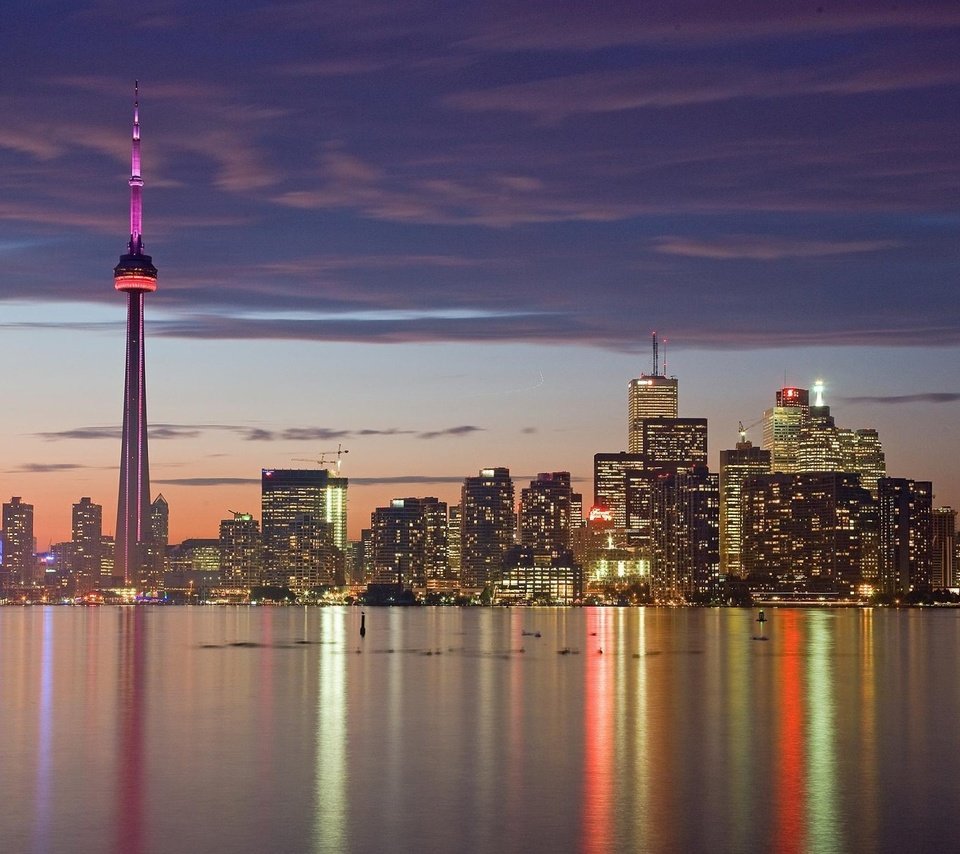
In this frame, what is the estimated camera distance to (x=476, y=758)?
63250 mm

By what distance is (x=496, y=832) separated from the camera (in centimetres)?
4638

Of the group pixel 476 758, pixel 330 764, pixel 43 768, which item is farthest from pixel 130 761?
pixel 476 758

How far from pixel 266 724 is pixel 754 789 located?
29.2 m

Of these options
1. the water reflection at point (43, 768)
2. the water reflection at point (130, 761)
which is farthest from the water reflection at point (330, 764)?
the water reflection at point (43, 768)

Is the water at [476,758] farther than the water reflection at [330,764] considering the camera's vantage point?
Yes

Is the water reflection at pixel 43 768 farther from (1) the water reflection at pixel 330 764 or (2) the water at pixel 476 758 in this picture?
(1) the water reflection at pixel 330 764

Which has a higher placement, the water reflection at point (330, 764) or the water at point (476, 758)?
the water reflection at point (330, 764)

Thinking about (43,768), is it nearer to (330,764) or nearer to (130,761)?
(130,761)

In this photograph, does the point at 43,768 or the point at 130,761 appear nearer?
the point at 43,768

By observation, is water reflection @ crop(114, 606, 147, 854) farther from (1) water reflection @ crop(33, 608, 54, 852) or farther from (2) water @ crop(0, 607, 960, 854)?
(1) water reflection @ crop(33, 608, 54, 852)

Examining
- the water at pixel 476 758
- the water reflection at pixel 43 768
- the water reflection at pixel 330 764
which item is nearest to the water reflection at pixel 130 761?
the water at pixel 476 758

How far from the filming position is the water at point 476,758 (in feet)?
152

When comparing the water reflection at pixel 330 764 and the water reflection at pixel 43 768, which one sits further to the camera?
the water reflection at pixel 43 768

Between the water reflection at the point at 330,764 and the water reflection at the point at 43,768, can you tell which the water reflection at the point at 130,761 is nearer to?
the water reflection at the point at 43,768
